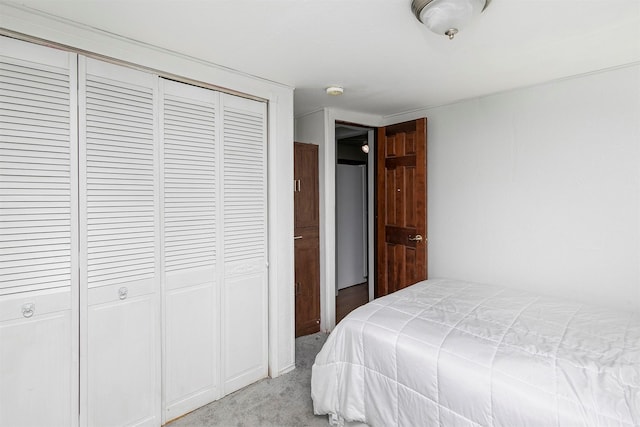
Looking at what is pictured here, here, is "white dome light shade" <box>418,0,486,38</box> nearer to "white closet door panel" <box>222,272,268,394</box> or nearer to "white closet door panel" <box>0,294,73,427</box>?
"white closet door panel" <box>222,272,268,394</box>

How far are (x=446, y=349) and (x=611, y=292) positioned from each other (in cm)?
167

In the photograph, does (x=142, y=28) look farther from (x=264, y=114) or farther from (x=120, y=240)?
(x=120, y=240)

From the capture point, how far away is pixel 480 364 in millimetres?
1529

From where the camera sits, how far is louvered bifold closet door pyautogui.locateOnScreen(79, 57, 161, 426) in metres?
1.78

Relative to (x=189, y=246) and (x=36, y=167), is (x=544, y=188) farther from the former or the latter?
(x=36, y=167)

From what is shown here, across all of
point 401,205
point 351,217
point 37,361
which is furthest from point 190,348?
point 351,217

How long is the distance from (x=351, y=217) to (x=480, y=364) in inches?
144

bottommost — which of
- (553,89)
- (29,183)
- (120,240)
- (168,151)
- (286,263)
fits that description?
(286,263)

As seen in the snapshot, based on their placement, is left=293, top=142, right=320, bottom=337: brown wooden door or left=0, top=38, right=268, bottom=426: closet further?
left=293, top=142, right=320, bottom=337: brown wooden door

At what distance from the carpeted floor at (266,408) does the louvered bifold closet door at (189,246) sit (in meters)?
0.11

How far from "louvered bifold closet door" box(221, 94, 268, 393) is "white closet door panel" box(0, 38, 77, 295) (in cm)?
92

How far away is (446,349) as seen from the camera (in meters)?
1.66

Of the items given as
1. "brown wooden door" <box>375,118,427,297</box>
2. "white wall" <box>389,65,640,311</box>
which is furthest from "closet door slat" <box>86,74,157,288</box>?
"white wall" <box>389,65,640,311</box>

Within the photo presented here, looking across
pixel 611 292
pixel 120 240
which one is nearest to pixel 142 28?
pixel 120 240
